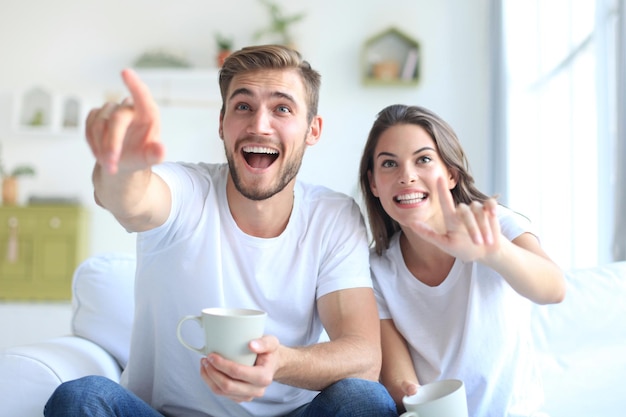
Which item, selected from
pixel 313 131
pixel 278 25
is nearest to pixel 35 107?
pixel 278 25

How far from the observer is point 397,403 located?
4.92 ft

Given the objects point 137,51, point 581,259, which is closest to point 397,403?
point 581,259

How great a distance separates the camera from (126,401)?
53.1 inches

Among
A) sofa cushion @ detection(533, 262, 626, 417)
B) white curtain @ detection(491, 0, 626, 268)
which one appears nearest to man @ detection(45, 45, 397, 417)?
sofa cushion @ detection(533, 262, 626, 417)

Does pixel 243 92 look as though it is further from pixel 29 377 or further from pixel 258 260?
pixel 29 377

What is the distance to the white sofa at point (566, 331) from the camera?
5.94 ft

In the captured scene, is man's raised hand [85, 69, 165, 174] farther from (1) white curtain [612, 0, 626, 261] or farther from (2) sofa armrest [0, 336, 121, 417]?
(1) white curtain [612, 0, 626, 261]

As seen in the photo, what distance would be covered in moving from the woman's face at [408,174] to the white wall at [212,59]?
3.06 meters

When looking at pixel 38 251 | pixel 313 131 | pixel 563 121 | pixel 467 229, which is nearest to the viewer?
pixel 467 229

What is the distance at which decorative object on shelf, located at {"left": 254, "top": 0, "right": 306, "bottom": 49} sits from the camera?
15.3 feet

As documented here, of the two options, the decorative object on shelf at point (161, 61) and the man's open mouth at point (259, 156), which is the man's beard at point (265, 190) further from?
the decorative object on shelf at point (161, 61)

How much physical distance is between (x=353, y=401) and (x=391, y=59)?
3759 millimetres

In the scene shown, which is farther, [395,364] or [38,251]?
[38,251]

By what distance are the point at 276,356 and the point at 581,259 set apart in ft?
7.64
